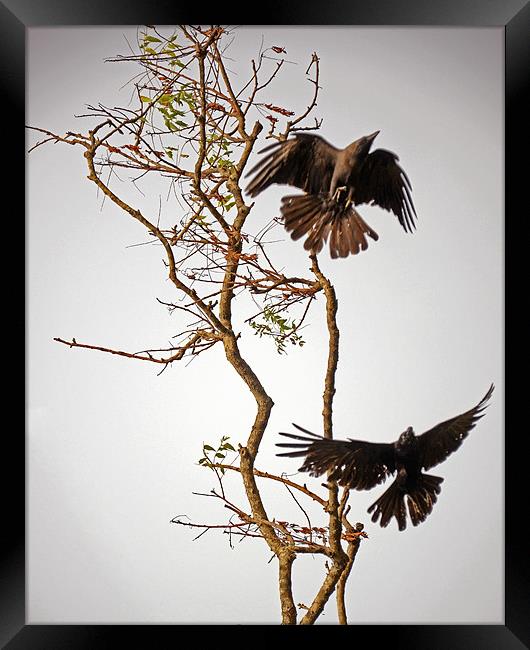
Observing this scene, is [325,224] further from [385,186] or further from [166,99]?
[166,99]

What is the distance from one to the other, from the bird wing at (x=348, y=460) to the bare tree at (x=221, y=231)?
6 centimetres

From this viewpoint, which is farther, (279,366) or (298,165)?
(279,366)

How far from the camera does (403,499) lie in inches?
53.1

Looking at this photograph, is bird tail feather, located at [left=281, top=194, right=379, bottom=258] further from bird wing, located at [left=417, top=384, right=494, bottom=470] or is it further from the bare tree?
bird wing, located at [left=417, top=384, right=494, bottom=470]

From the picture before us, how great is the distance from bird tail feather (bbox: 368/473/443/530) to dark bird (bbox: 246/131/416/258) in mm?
426

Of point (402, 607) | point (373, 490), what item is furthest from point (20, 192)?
point (402, 607)

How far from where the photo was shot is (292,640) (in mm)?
1358

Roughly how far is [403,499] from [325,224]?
1.68 ft

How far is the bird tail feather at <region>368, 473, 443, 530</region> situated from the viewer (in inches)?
52.7

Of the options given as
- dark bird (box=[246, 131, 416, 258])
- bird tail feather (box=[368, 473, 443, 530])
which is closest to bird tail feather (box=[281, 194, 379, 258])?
dark bird (box=[246, 131, 416, 258])

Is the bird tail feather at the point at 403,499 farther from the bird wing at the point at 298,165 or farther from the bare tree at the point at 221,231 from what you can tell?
the bird wing at the point at 298,165
